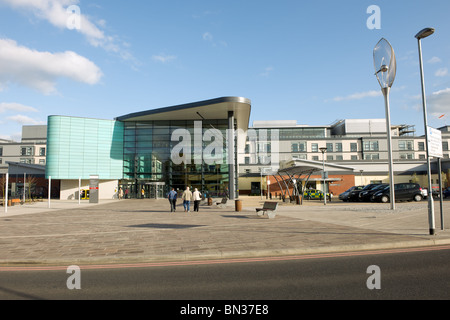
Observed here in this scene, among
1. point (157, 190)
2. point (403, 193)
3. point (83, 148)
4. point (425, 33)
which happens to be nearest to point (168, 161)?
point (157, 190)

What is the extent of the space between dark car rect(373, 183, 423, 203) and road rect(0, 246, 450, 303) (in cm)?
2046

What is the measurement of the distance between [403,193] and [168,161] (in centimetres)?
2731

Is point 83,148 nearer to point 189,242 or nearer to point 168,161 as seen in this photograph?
point 168,161

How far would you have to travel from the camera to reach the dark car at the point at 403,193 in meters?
25.7

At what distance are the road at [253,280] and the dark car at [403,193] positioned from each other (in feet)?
67.1

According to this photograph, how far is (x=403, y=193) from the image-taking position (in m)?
25.7

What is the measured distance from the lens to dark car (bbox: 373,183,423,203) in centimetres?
2569
